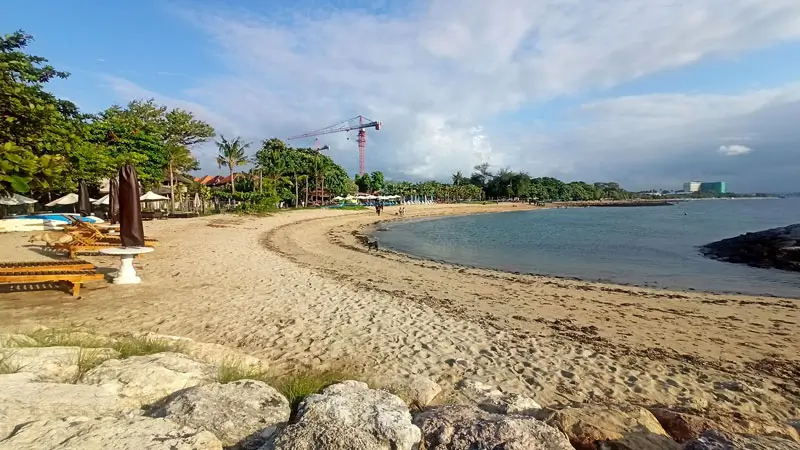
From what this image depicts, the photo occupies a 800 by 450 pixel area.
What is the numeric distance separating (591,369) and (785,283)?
1508cm

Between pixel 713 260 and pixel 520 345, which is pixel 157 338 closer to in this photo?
pixel 520 345

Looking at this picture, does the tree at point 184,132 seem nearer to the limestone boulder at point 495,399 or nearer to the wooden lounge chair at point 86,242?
the wooden lounge chair at point 86,242

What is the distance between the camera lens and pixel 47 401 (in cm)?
259

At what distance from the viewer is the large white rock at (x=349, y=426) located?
228cm

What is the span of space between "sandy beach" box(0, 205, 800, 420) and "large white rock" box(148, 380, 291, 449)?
192 cm

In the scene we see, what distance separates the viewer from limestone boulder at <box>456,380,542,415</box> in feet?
11.3

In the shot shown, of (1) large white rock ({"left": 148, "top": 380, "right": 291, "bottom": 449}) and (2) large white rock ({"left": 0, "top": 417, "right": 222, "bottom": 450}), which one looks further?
(1) large white rock ({"left": 148, "top": 380, "right": 291, "bottom": 449})

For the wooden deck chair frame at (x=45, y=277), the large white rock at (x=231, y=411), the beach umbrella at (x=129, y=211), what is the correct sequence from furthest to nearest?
the beach umbrella at (x=129, y=211), the wooden deck chair frame at (x=45, y=277), the large white rock at (x=231, y=411)

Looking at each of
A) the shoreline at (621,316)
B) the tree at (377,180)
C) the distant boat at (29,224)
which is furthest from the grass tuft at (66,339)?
the tree at (377,180)

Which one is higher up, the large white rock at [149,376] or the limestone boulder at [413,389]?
the large white rock at [149,376]

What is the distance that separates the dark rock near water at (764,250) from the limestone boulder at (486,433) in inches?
878

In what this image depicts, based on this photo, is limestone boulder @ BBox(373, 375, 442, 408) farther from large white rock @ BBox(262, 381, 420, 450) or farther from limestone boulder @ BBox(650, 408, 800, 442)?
limestone boulder @ BBox(650, 408, 800, 442)

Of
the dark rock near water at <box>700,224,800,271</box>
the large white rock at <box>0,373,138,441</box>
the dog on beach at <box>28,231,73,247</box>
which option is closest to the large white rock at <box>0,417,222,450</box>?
the large white rock at <box>0,373,138,441</box>

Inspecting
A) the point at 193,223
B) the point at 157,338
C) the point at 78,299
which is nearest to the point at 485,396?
the point at 157,338
